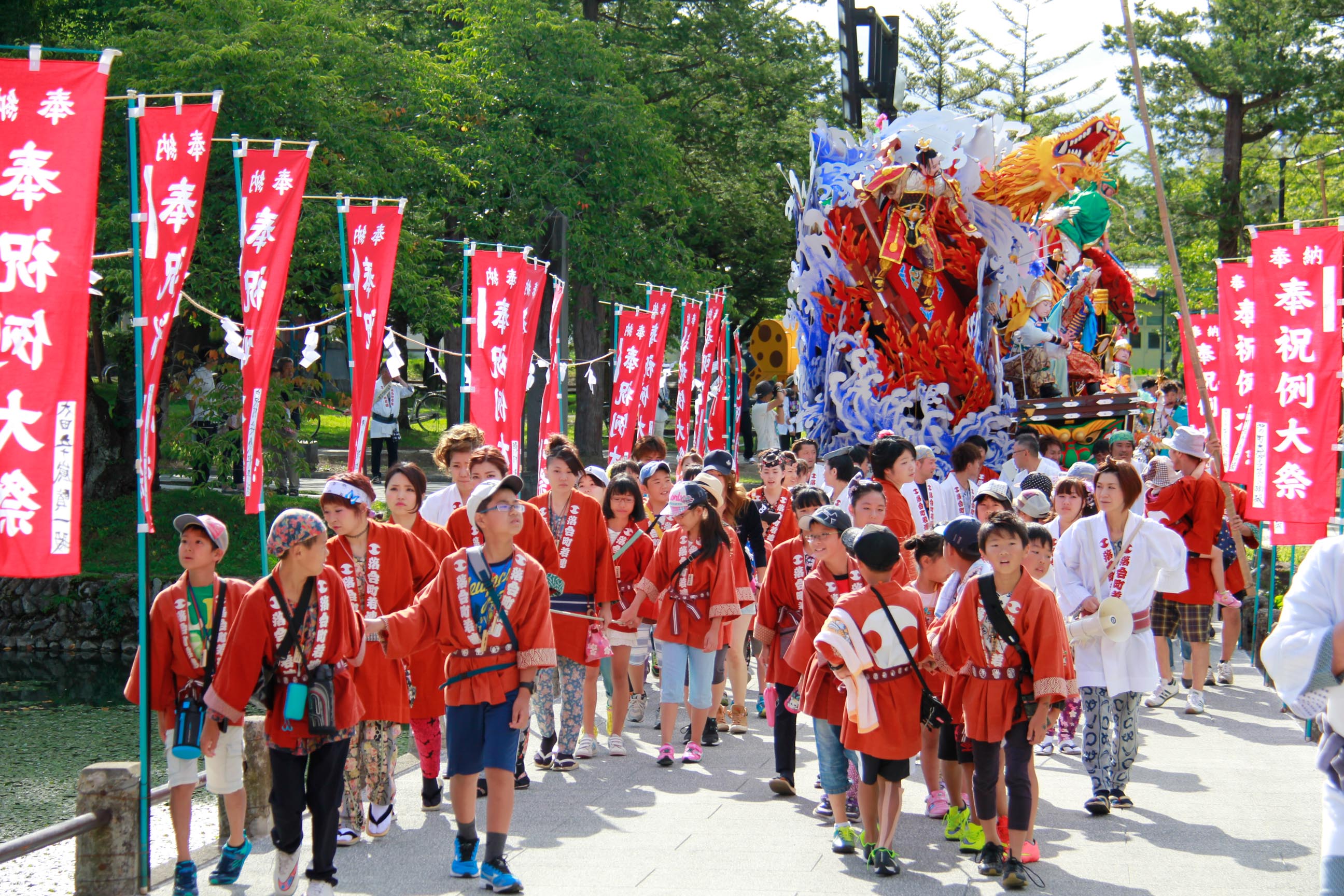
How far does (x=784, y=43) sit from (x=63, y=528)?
75.5 ft

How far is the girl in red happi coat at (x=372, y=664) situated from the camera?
5711mm

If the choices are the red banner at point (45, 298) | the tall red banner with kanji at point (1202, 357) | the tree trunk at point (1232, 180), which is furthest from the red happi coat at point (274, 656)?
the tree trunk at point (1232, 180)

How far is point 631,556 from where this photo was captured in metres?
7.79

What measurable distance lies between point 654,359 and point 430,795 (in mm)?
8331

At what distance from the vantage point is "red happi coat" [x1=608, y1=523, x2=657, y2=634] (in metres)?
7.78

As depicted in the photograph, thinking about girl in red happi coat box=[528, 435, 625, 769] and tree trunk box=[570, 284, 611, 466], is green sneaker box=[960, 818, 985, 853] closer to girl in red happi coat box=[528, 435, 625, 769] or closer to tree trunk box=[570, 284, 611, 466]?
girl in red happi coat box=[528, 435, 625, 769]

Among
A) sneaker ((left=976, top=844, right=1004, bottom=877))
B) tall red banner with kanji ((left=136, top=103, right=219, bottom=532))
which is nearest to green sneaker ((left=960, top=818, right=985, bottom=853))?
sneaker ((left=976, top=844, right=1004, bottom=877))

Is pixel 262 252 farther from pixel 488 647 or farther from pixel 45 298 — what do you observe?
pixel 488 647

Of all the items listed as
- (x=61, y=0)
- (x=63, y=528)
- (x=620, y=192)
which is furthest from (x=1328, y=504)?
(x=61, y=0)

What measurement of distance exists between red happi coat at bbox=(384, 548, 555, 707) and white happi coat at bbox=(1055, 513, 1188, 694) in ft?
8.85

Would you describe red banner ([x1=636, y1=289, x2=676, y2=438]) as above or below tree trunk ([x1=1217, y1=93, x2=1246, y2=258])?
below

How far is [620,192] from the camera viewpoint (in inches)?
808

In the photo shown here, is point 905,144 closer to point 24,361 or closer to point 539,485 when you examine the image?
point 539,485

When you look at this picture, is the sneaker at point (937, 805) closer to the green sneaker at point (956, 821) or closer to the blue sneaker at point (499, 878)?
the green sneaker at point (956, 821)
